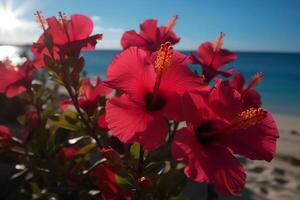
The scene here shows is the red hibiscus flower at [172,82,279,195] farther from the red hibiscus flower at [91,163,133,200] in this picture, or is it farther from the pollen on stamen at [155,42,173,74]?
the red hibiscus flower at [91,163,133,200]

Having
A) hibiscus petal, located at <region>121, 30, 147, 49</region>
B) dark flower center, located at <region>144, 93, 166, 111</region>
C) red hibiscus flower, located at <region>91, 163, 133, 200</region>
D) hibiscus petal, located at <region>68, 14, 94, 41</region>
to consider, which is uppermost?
hibiscus petal, located at <region>68, 14, 94, 41</region>

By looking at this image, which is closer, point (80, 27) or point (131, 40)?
point (80, 27)

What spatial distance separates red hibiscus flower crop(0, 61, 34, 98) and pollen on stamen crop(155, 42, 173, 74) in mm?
607

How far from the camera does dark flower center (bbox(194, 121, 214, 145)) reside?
2.58ft

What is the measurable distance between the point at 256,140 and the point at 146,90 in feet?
0.80

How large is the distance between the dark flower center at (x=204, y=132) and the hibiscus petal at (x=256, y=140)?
0.03 m

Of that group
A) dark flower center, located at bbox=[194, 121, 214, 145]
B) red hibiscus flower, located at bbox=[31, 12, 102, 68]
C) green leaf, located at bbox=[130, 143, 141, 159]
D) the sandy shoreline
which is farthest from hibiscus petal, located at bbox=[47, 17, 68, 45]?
the sandy shoreline

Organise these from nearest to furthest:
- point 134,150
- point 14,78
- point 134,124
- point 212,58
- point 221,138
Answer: point 134,124
point 221,138
point 134,150
point 212,58
point 14,78

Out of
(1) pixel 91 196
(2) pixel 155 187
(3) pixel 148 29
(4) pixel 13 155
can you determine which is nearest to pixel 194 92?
(2) pixel 155 187

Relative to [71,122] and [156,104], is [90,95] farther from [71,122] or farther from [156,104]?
[156,104]

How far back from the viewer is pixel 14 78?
1.22 m

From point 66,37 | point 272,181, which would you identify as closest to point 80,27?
point 66,37

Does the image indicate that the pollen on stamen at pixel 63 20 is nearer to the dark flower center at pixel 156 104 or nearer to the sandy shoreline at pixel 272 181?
the dark flower center at pixel 156 104

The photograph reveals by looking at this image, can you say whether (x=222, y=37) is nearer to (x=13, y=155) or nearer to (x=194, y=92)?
(x=194, y=92)
